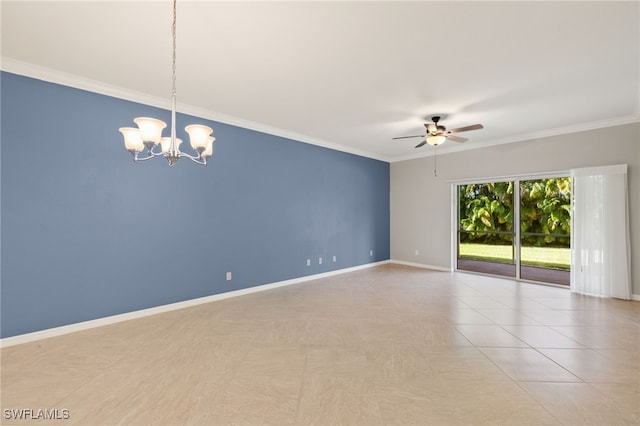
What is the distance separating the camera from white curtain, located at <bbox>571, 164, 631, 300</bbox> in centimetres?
452

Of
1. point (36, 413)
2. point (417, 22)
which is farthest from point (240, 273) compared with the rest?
point (417, 22)

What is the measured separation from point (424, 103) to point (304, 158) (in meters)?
2.55

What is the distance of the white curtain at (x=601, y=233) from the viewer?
4516mm

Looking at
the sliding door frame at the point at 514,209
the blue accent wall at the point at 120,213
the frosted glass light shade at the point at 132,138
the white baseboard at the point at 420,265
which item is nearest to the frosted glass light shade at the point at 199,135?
the frosted glass light shade at the point at 132,138

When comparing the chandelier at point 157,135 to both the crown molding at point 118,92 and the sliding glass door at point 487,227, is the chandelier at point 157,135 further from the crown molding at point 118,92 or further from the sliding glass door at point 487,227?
the sliding glass door at point 487,227

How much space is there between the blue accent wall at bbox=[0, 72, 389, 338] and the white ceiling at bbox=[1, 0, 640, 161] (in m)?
0.45

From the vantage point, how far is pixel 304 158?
579 centimetres

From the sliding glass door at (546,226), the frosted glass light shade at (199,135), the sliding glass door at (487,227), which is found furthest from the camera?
the sliding glass door at (487,227)

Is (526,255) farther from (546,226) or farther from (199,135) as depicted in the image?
(199,135)

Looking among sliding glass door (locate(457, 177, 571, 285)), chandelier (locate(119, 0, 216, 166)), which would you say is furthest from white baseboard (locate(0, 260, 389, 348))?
sliding glass door (locate(457, 177, 571, 285))

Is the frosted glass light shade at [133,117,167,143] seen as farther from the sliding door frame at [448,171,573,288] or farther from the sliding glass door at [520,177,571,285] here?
the sliding glass door at [520,177,571,285]

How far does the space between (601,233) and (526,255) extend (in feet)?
4.55

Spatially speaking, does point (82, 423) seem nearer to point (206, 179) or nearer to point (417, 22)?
point (206, 179)

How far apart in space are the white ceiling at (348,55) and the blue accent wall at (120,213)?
447mm
